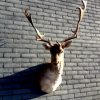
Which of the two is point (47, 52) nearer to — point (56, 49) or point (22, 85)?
point (56, 49)

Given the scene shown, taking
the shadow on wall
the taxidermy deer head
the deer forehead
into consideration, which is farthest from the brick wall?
the deer forehead

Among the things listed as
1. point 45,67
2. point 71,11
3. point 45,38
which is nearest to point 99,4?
point 71,11

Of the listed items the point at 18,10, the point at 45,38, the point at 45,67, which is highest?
the point at 18,10

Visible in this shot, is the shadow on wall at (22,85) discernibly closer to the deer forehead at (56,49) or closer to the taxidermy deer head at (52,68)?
the taxidermy deer head at (52,68)

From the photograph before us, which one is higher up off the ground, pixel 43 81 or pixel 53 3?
pixel 53 3

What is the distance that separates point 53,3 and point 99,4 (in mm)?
1221

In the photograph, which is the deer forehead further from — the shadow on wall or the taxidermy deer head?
the shadow on wall

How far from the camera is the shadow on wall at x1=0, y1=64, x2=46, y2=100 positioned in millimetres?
4535

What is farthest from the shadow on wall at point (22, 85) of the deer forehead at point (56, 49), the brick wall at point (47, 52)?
the deer forehead at point (56, 49)

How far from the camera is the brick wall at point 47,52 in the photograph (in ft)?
15.2

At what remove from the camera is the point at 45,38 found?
5.06 metres

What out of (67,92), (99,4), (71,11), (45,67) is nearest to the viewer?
(45,67)

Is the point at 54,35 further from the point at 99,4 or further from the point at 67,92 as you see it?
the point at 99,4

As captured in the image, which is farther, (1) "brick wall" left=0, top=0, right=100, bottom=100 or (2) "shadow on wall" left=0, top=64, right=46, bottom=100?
(1) "brick wall" left=0, top=0, right=100, bottom=100
